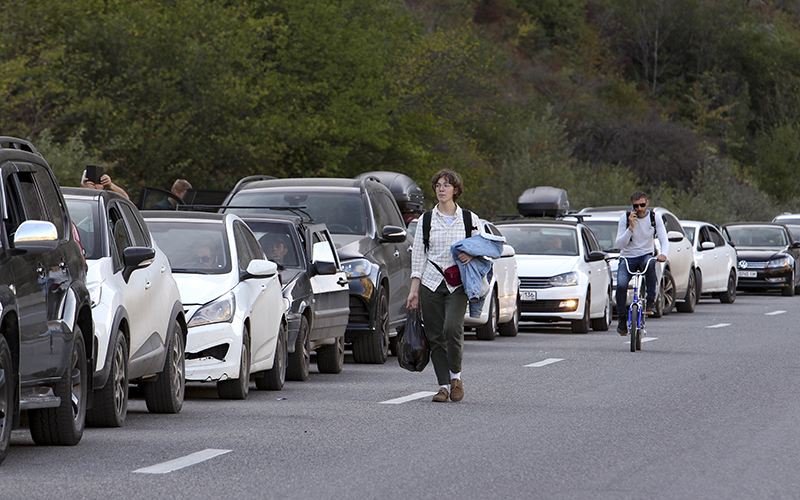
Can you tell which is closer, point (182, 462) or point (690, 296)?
point (182, 462)

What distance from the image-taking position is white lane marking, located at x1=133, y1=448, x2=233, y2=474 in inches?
307

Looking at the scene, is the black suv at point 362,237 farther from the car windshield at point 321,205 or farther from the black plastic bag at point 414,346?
the black plastic bag at point 414,346

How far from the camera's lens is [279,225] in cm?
1469

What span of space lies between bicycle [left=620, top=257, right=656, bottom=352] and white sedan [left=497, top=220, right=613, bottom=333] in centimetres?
325

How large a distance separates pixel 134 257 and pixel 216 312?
7.11 ft

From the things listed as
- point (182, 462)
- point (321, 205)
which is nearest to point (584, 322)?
point (321, 205)

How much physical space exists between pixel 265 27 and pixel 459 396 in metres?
29.4

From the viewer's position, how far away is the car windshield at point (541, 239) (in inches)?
898

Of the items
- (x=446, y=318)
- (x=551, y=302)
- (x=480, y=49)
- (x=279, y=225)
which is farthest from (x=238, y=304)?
(x=480, y=49)

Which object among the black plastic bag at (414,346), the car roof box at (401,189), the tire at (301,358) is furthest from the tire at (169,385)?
the car roof box at (401,189)

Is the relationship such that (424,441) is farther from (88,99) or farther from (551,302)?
(88,99)

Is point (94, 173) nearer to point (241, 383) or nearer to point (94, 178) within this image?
point (94, 178)

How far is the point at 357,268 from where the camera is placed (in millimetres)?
15953

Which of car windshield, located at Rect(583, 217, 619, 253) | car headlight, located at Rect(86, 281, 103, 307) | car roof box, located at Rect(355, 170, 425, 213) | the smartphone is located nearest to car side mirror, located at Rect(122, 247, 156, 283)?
car headlight, located at Rect(86, 281, 103, 307)
